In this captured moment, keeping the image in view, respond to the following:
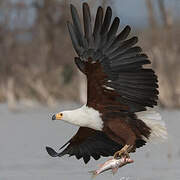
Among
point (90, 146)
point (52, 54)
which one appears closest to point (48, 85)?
point (52, 54)

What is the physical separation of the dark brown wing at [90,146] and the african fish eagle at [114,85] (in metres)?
0.39

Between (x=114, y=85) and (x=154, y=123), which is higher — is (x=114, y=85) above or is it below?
above

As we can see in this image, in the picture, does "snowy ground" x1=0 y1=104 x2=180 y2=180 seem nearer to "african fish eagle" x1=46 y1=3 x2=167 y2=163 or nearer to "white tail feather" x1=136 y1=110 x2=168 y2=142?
"white tail feather" x1=136 y1=110 x2=168 y2=142

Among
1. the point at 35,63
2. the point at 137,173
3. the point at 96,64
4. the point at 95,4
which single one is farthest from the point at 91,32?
the point at 35,63

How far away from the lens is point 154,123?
25.2 ft

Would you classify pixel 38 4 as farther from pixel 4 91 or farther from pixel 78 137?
pixel 78 137

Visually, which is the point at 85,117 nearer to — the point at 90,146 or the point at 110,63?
the point at 110,63

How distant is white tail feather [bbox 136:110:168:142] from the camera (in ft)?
25.2

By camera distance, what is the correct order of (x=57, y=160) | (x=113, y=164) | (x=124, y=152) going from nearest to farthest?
(x=113, y=164), (x=124, y=152), (x=57, y=160)

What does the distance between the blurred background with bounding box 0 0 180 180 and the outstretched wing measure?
188 centimetres

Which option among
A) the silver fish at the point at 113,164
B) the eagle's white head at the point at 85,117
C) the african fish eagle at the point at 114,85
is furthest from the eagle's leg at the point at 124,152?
the eagle's white head at the point at 85,117

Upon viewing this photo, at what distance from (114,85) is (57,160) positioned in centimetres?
416

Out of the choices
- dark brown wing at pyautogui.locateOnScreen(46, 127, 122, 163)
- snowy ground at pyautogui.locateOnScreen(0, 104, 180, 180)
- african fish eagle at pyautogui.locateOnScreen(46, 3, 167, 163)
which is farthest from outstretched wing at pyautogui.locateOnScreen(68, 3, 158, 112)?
snowy ground at pyautogui.locateOnScreen(0, 104, 180, 180)

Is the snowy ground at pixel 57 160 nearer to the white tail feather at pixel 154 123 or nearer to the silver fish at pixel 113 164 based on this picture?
the white tail feather at pixel 154 123
